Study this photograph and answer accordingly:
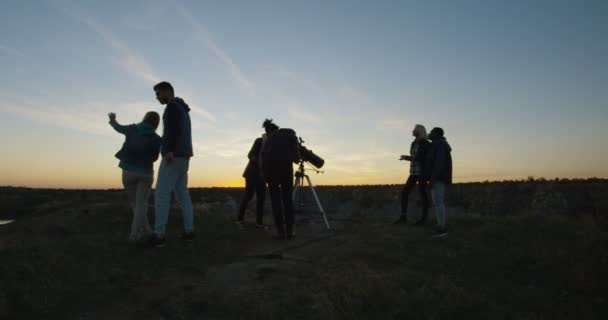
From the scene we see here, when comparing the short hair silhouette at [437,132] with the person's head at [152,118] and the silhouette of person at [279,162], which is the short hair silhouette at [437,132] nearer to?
the silhouette of person at [279,162]

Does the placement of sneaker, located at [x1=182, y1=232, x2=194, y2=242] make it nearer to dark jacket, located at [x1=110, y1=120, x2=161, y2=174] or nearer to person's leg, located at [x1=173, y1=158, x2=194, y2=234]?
person's leg, located at [x1=173, y1=158, x2=194, y2=234]

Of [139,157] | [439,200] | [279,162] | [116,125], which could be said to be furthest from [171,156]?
[439,200]

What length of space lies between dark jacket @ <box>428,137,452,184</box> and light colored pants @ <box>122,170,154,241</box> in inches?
206

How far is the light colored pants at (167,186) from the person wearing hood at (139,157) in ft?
1.02

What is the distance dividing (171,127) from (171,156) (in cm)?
41

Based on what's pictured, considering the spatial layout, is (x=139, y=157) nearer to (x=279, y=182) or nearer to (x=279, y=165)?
(x=279, y=165)

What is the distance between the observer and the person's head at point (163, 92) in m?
5.37

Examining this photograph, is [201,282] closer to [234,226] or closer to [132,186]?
[132,186]

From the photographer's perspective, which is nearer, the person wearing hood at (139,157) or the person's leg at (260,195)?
the person wearing hood at (139,157)

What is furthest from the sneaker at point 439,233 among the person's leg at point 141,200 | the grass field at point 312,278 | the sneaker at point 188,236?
the person's leg at point 141,200

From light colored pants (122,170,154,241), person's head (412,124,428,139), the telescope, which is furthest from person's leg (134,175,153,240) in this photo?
person's head (412,124,428,139)

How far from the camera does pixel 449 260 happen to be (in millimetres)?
5512

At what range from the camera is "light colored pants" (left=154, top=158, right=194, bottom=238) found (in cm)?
518

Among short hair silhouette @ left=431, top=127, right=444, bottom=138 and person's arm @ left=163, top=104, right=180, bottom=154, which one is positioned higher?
short hair silhouette @ left=431, top=127, right=444, bottom=138
